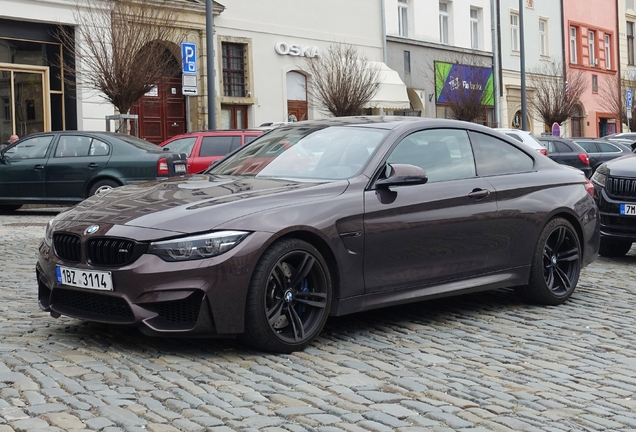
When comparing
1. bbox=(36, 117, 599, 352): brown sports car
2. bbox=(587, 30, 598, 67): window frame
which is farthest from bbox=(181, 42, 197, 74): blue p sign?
bbox=(587, 30, 598, 67): window frame

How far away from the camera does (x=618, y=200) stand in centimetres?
1090

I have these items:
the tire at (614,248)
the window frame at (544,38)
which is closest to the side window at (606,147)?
the window frame at (544,38)

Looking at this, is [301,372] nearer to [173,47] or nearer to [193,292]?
[193,292]

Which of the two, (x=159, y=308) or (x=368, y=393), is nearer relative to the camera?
(x=368, y=393)

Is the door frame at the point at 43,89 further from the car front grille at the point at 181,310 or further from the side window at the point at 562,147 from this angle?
the car front grille at the point at 181,310

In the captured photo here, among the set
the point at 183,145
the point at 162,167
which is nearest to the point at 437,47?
the point at 183,145

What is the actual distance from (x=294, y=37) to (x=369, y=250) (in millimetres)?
26619

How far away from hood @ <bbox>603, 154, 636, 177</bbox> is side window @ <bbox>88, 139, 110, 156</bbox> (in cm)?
951

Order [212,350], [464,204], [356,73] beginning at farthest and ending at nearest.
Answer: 1. [356,73]
2. [464,204]
3. [212,350]

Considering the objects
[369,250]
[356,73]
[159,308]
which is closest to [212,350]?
[159,308]

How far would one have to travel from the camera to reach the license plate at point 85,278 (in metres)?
5.59

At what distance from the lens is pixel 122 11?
930 inches

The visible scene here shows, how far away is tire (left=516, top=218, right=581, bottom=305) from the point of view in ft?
25.1

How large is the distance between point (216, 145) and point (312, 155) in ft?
44.7
